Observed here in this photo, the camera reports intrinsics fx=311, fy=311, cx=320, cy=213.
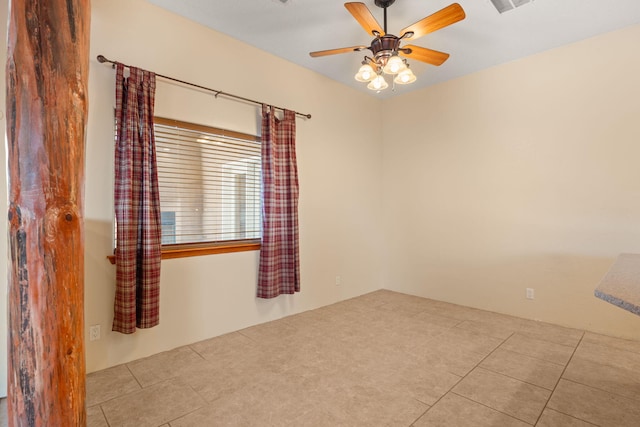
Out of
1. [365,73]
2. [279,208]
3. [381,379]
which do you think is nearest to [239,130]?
[279,208]

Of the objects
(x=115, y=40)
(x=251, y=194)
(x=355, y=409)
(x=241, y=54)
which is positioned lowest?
(x=355, y=409)

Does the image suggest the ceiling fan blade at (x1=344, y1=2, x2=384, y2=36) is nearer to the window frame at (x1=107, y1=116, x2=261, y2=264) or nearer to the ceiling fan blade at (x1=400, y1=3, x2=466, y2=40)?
the ceiling fan blade at (x1=400, y1=3, x2=466, y2=40)

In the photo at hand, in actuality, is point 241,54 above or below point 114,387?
above

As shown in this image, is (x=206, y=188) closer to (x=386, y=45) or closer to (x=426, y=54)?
(x=386, y=45)

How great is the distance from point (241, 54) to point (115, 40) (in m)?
1.10

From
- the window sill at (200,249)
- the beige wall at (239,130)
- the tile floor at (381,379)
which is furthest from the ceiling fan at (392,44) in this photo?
the tile floor at (381,379)

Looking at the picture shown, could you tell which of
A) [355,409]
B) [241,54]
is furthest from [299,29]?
[355,409]

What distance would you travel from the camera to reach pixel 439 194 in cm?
409

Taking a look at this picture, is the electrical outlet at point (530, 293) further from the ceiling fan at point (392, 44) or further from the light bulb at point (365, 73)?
the light bulb at point (365, 73)

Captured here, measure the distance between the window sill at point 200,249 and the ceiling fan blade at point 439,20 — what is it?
2283 mm

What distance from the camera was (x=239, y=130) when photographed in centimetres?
311

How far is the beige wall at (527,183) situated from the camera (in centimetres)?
288

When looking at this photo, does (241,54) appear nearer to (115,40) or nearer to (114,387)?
(115,40)

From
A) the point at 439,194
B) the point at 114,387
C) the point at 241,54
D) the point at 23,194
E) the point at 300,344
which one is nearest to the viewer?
the point at 23,194
